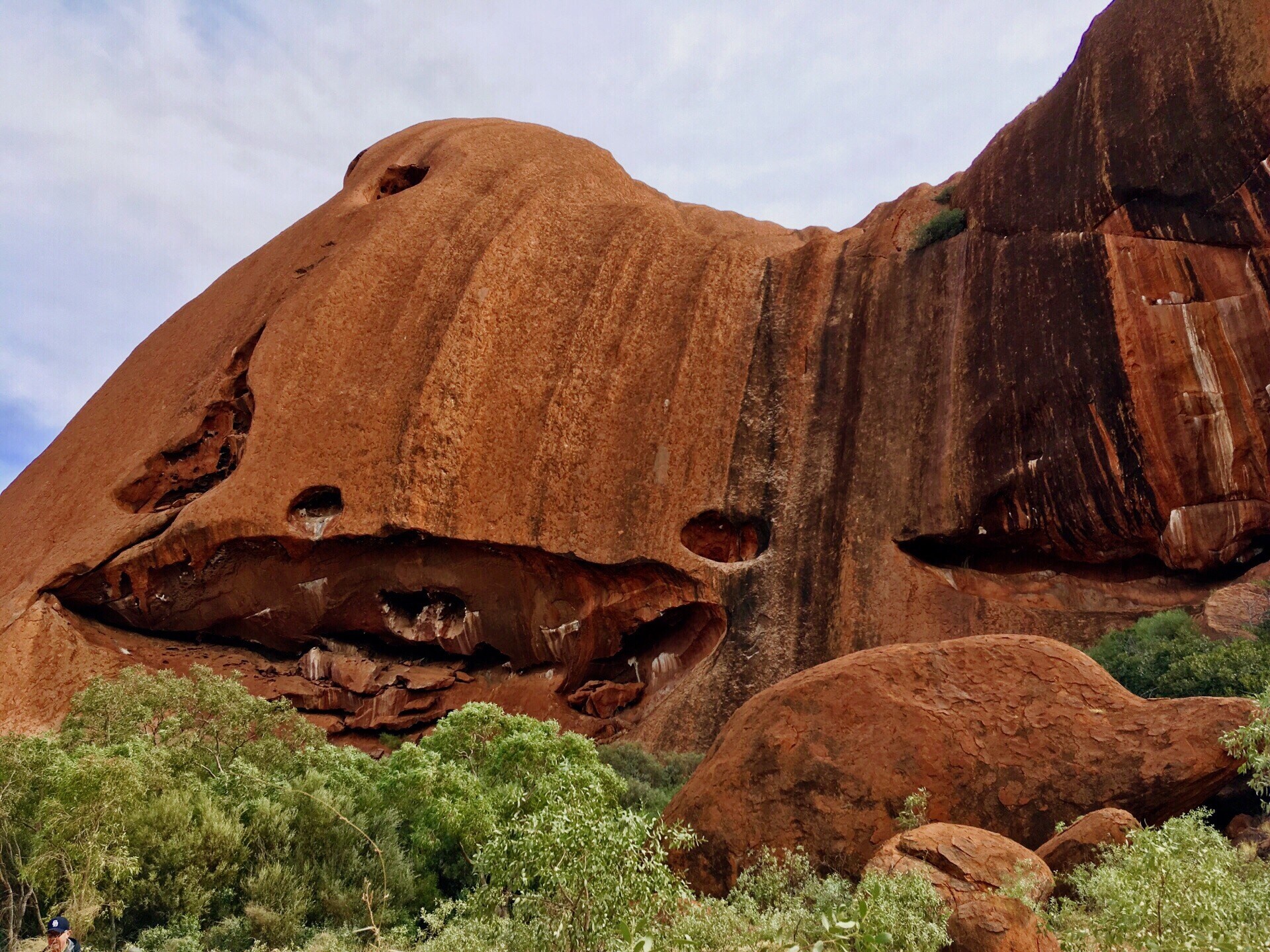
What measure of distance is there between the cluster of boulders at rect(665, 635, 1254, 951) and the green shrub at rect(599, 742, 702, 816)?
3.17 meters

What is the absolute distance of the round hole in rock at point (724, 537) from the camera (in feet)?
59.9

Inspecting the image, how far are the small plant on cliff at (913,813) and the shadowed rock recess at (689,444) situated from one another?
688 centimetres

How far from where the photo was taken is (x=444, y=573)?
1881 cm

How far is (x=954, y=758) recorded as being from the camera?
981cm

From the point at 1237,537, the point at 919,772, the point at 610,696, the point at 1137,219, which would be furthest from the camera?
the point at 610,696

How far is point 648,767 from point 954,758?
6.21 meters

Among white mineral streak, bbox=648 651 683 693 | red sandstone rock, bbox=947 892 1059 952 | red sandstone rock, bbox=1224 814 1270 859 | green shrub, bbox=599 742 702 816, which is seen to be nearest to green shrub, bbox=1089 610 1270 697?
red sandstone rock, bbox=1224 814 1270 859

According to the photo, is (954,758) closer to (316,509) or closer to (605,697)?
(605,697)

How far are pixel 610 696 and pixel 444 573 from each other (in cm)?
381

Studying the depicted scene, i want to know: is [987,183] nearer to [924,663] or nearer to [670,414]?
[670,414]

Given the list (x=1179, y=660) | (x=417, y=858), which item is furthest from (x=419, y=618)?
(x=1179, y=660)

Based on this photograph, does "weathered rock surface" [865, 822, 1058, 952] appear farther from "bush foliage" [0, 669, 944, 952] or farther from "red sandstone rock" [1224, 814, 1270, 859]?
"red sandstone rock" [1224, 814, 1270, 859]

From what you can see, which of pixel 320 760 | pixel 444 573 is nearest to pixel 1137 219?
pixel 444 573

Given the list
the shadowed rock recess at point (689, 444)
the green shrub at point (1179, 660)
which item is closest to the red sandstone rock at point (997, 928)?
the green shrub at point (1179, 660)
